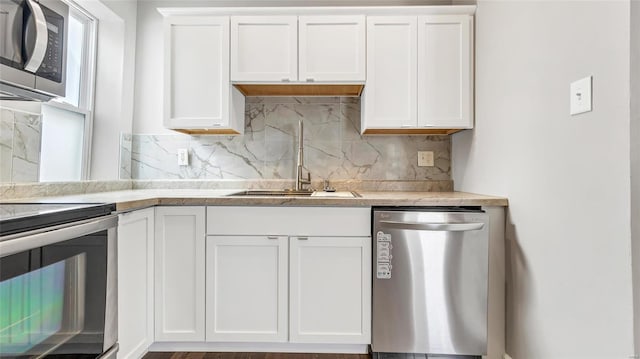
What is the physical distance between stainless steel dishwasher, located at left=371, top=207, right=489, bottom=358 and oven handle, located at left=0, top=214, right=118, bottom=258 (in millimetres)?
1185

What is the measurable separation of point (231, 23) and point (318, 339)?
189cm

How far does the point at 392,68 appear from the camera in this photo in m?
2.06

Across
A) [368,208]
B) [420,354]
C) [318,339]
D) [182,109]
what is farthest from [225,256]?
[420,354]

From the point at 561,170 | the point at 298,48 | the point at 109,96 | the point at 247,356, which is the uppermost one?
the point at 298,48

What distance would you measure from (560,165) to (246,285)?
1509 mm

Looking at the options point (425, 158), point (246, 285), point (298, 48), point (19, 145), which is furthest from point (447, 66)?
point (19, 145)

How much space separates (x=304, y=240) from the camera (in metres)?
1.74

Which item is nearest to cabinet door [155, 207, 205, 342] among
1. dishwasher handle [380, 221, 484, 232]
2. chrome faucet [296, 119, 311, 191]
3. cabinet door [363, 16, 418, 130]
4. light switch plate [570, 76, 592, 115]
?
chrome faucet [296, 119, 311, 191]

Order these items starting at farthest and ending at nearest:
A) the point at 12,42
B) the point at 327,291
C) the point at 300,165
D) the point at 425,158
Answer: the point at 425,158, the point at 300,165, the point at 327,291, the point at 12,42

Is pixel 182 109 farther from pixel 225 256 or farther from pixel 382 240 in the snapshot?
pixel 382 240

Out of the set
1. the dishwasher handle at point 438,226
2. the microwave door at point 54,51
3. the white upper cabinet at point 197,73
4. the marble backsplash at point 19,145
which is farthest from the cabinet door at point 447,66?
the marble backsplash at point 19,145

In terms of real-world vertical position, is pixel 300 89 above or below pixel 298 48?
below

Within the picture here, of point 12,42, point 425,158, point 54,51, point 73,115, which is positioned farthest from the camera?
point 425,158

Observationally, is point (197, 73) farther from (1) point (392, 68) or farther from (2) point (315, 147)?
(1) point (392, 68)
